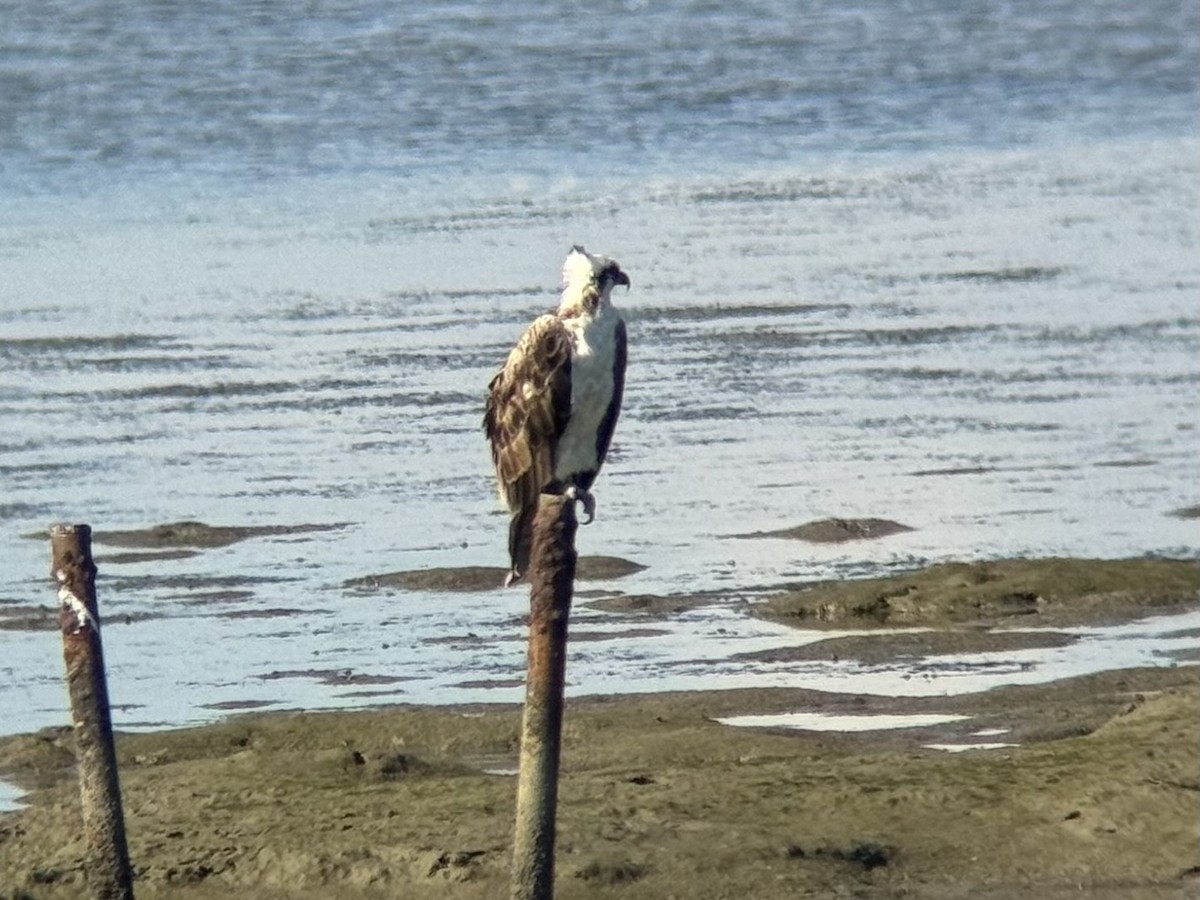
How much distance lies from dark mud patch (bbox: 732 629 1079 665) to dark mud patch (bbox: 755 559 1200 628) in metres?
0.19

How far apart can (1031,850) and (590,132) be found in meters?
21.0

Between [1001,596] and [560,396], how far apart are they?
3081 millimetres

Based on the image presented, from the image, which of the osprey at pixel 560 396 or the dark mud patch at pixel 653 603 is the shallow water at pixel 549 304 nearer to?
the dark mud patch at pixel 653 603

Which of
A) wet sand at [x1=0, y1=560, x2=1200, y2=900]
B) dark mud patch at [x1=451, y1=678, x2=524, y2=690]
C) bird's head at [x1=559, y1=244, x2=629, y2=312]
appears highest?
bird's head at [x1=559, y1=244, x2=629, y2=312]

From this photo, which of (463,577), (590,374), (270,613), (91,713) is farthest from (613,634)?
(91,713)

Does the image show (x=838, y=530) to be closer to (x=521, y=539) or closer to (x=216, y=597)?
(x=216, y=597)

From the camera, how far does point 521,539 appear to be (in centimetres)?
894

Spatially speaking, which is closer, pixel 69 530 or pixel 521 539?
pixel 69 530

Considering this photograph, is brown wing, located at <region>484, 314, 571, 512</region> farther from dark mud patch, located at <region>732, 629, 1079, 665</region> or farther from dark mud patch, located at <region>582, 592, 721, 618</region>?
dark mud patch, located at <region>582, 592, 721, 618</region>

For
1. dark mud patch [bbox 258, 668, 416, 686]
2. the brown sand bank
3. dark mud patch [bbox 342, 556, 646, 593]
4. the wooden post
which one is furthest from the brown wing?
dark mud patch [bbox 342, 556, 646, 593]

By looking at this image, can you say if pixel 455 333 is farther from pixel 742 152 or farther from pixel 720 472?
pixel 742 152

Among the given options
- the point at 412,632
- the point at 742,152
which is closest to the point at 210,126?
the point at 742,152

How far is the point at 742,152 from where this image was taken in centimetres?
2664

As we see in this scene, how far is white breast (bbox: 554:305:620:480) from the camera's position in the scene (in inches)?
340
